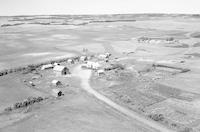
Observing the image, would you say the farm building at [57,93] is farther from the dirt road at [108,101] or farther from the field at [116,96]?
the dirt road at [108,101]

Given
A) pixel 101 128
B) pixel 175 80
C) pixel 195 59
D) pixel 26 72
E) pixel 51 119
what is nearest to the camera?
pixel 101 128

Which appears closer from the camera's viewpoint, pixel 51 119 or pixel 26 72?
pixel 51 119

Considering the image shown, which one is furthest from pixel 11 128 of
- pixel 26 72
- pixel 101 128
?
pixel 26 72

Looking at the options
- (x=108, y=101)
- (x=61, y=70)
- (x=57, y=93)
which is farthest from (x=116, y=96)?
(x=61, y=70)

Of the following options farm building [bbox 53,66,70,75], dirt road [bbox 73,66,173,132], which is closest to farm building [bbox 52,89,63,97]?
dirt road [bbox 73,66,173,132]

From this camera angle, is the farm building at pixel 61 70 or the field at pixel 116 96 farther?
the farm building at pixel 61 70

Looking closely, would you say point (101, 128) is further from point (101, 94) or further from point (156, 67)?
point (156, 67)

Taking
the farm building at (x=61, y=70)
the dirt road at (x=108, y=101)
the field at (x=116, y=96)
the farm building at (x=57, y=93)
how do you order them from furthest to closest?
the farm building at (x=61, y=70) < the farm building at (x=57, y=93) < the field at (x=116, y=96) < the dirt road at (x=108, y=101)

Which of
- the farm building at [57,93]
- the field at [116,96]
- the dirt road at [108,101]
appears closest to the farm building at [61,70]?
the field at [116,96]

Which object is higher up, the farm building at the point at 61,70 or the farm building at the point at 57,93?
the farm building at the point at 61,70

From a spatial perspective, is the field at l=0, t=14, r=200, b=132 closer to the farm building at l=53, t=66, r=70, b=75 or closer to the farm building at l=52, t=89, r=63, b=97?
the farm building at l=52, t=89, r=63, b=97

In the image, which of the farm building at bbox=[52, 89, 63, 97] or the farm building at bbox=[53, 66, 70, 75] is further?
the farm building at bbox=[53, 66, 70, 75]
